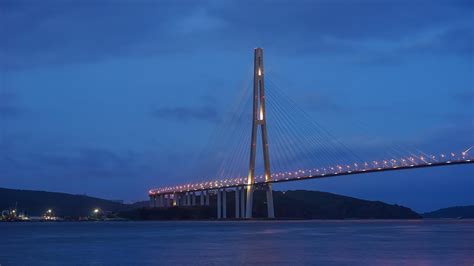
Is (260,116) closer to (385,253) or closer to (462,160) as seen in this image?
(462,160)

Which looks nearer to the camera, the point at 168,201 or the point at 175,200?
the point at 175,200

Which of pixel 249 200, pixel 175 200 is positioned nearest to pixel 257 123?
pixel 249 200

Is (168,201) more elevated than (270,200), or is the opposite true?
(168,201)

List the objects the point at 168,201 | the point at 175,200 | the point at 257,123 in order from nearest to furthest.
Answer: the point at 257,123
the point at 175,200
the point at 168,201

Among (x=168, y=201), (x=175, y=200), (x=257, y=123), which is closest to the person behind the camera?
(x=257, y=123)

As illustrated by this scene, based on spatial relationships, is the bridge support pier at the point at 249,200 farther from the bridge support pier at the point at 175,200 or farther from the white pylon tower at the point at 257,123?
the bridge support pier at the point at 175,200

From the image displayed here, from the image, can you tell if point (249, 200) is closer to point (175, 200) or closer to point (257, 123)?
point (257, 123)

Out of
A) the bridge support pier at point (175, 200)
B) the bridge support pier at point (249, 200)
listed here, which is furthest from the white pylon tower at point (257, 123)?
the bridge support pier at point (175, 200)

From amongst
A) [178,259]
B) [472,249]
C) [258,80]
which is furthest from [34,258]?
[258,80]

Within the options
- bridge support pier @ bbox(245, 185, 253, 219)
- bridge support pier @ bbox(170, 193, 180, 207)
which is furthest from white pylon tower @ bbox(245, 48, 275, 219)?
bridge support pier @ bbox(170, 193, 180, 207)

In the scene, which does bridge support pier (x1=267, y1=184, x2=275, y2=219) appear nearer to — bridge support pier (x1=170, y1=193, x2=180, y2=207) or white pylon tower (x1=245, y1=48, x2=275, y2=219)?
white pylon tower (x1=245, y1=48, x2=275, y2=219)

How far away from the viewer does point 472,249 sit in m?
30.9

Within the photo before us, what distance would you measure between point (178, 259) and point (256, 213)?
265ft

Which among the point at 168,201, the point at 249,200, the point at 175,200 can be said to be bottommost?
the point at 249,200
